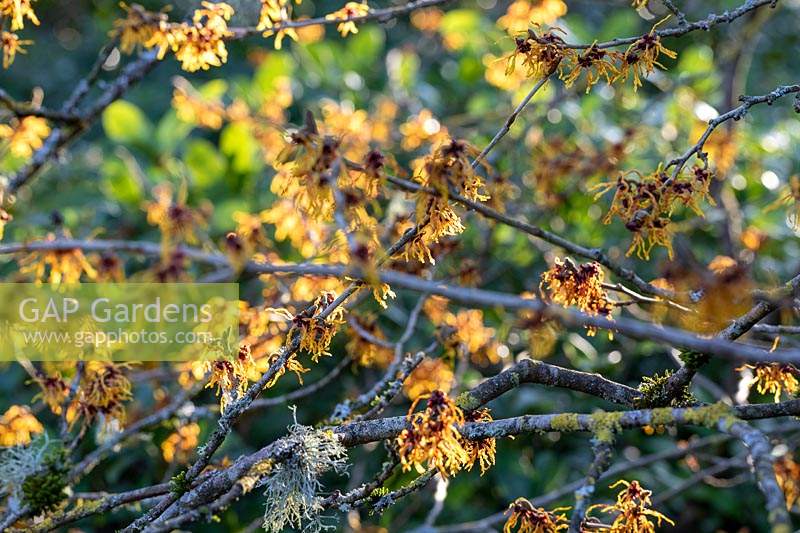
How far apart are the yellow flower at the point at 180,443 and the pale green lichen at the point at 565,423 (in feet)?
3.93

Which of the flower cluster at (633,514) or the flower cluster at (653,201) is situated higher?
the flower cluster at (653,201)

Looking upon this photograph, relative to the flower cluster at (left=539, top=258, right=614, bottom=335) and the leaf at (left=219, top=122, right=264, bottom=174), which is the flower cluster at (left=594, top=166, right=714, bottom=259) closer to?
the flower cluster at (left=539, top=258, right=614, bottom=335)

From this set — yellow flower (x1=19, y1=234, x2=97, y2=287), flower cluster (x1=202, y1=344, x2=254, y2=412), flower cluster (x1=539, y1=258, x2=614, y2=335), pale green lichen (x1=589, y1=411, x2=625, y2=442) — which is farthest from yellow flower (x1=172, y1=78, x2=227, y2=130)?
pale green lichen (x1=589, y1=411, x2=625, y2=442)

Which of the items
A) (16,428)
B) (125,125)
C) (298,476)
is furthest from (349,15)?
(125,125)

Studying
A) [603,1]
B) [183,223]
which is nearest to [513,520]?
[183,223]

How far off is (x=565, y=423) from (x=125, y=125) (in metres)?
3.45

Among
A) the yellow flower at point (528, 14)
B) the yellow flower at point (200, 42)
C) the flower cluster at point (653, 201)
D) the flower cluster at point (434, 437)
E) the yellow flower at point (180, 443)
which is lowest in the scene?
the yellow flower at point (180, 443)

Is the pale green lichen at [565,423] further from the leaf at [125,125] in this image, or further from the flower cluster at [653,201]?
the leaf at [125,125]

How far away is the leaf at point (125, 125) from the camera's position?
422cm

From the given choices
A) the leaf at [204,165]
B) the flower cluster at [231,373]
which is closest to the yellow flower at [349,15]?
the flower cluster at [231,373]

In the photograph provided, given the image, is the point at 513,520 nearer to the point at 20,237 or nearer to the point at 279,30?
the point at 279,30

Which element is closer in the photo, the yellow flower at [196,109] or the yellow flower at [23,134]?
the yellow flower at [23,134]

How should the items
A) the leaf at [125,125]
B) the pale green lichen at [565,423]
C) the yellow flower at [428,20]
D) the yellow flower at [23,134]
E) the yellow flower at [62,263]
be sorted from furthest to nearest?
the yellow flower at [428,20] → the leaf at [125,125] → the yellow flower at [23,134] → the yellow flower at [62,263] → the pale green lichen at [565,423]

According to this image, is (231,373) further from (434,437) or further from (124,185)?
(124,185)
